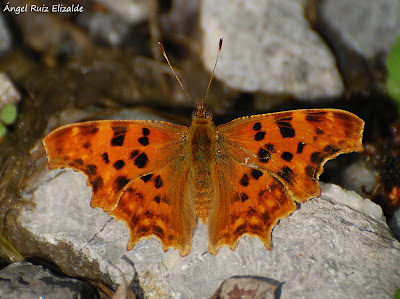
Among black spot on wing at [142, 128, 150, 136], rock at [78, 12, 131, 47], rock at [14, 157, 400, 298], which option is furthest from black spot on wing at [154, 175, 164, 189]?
rock at [78, 12, 131, 47]

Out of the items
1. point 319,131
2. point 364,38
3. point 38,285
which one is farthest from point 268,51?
point 38,285

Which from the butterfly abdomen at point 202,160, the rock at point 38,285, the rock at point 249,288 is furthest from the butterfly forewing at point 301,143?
the rock at point 38,285

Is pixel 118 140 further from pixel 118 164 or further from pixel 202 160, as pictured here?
pixel 202 160

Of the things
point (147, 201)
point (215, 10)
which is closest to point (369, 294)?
point (147, 201)

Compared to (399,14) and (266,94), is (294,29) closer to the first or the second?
(266,94)

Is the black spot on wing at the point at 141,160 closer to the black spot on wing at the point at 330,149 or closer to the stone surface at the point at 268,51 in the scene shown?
the black spot on wing at the point at 330,149

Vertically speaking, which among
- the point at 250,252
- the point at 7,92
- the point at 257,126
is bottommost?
the point at 250,252
